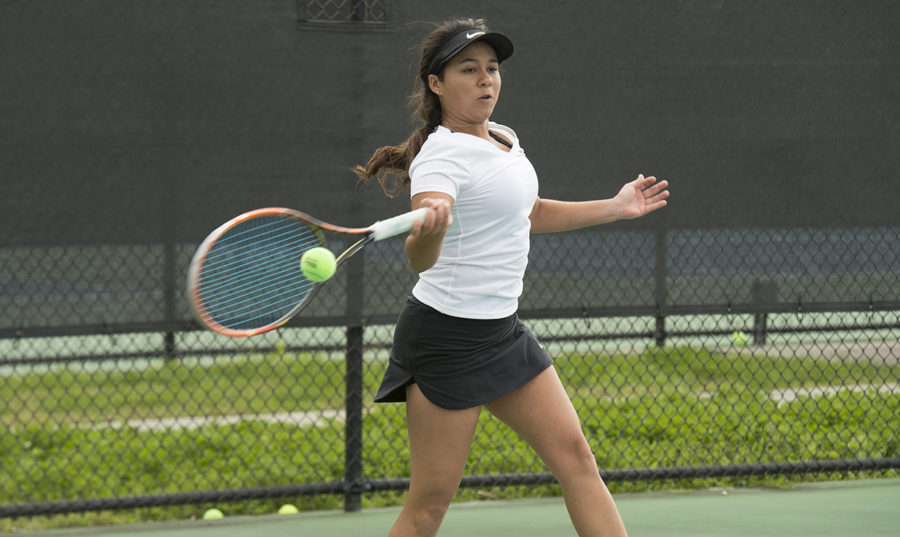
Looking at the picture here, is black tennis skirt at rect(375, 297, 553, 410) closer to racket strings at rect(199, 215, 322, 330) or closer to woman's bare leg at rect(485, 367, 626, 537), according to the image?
woman's bare leg at rect(485, 367, 626, 537)

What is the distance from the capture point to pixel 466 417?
290 cm

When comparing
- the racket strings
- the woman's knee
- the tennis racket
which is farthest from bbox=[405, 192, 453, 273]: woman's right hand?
the woman's knee

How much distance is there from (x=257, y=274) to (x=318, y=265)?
0.30 meters

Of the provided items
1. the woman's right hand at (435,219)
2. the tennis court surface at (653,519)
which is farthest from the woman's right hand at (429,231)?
the tennis court surface at (653,519)

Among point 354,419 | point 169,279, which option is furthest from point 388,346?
point 169,279

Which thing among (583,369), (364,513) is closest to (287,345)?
(583,369)

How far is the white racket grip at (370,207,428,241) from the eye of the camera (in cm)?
254

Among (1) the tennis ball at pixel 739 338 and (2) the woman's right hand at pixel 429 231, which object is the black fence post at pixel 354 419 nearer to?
(2) the woman's right hand at pixel 429 231

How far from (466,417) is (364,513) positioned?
174cm

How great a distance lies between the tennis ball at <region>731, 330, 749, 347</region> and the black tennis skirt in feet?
12.7

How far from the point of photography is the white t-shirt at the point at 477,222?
9.05ft

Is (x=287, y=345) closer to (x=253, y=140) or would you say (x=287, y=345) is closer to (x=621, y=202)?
(x=253, y=140)

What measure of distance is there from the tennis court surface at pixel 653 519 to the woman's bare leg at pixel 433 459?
131cm

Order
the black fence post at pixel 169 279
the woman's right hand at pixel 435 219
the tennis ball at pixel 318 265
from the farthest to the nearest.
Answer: the black fence post at pixel 169 279 → the tennis ball at pixel 318 265 → the woman's right hand at pixel 435 219
